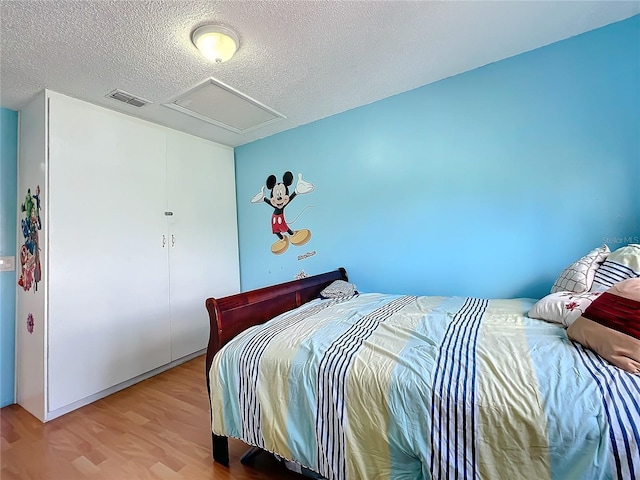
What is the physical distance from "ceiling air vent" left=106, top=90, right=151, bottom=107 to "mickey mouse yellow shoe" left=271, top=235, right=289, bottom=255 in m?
1.66

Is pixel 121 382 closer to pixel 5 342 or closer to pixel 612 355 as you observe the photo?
pixel 5 342

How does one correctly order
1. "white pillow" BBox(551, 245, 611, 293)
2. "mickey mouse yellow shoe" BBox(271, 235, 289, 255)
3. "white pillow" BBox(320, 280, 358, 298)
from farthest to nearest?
"mickey mouse yellow shoe" BBox(271, 235, 289, 255), "white pillow" BBox(320, 280, 358, 298), "white pillow" BBox(551, 245, 611, 293)

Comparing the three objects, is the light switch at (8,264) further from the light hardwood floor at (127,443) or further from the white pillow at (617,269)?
the white pillow at (617,269)

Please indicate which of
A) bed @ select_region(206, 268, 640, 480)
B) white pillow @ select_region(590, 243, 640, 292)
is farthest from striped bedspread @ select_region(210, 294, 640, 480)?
white pillow @ select_region(590, 243, 640, 292)

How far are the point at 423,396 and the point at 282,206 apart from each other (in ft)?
7.99

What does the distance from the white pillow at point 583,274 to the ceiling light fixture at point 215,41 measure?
7.46 ft

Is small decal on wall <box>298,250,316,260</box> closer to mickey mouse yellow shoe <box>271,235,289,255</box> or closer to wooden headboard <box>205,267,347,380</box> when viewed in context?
mickey mouse yellow shoe <box>271,235,289,255</box>

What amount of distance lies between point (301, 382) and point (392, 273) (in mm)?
1531

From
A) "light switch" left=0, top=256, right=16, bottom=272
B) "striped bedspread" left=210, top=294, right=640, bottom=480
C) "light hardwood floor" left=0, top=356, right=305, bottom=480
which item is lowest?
"light hardwood floor" left=0, top=356, right=305, bottom=480

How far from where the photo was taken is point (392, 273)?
2.51 meters

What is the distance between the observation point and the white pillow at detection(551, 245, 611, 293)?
1544 millimetres

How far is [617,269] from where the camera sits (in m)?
1.45

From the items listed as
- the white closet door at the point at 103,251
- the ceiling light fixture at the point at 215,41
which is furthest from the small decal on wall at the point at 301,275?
the ceiling light fixture at the point at 215,41

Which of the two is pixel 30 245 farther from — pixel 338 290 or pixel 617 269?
pixel 617 269
